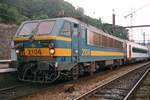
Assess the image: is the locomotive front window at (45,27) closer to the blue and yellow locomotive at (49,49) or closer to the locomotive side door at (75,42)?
the blue and yellow locomotive at (49,49)

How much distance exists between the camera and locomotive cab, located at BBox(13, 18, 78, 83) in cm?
1198

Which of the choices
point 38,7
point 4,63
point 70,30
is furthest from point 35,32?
point 38,7

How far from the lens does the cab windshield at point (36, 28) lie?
1266 centimetres

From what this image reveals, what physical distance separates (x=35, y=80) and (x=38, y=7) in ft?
159

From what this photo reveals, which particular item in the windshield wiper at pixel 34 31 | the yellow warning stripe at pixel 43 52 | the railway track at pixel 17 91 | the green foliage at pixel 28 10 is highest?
the green foliage at pixel 28 10

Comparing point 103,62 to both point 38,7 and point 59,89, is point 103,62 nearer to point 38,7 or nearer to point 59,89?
point 59,89

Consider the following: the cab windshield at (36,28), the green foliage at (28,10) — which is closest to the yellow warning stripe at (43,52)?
the cab windshield at (36,28)

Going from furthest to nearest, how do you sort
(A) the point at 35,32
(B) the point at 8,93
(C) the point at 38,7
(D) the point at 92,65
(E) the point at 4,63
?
(C) the point at 38,7, (E) the point at 4,63, (D) the point at 92,65, (A) the point at 35,32, (B) the point at 8,93

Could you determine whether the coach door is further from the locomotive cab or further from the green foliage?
the green foliage

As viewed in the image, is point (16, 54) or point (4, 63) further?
point (4, 63)

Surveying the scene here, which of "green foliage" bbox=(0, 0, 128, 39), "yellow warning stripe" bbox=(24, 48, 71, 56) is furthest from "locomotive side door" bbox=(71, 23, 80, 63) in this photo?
A: "green foliage" bbox=(0, 0, 128, 39)

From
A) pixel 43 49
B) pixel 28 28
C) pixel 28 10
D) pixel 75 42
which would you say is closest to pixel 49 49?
pixel 43 49

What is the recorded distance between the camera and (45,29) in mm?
12734

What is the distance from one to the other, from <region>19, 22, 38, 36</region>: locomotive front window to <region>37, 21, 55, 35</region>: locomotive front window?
34 centimetres
